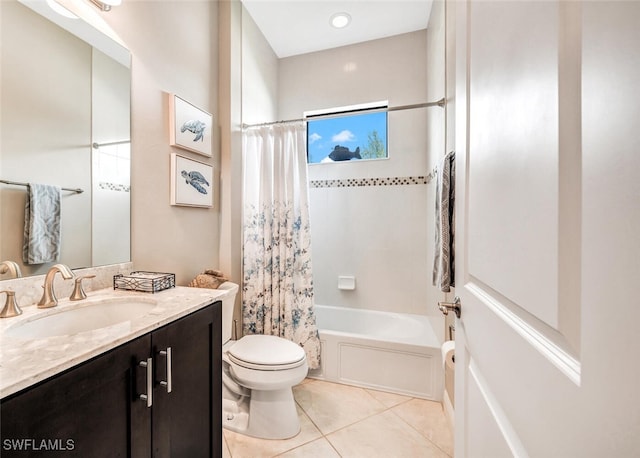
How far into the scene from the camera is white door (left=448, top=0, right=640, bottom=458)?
0.25 metres

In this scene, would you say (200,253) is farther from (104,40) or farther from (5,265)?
(104,40)

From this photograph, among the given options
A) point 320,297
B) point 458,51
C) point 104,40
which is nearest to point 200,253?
point 104,40

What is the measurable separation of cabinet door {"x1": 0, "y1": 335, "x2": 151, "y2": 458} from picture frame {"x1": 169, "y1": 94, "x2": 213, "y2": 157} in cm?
122

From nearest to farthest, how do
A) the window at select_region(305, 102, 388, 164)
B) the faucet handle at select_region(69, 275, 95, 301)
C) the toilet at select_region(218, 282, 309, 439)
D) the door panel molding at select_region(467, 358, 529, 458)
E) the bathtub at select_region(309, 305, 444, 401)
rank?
1. the door panel molding at select_region(467, 358, 529, 458)
2. the faucet handle at select_region(69, 275, 95, 301)
3. the toilet at select_region(218, 282, 309, 439)
4. the bathtub at select_region(309, 305, 444, 401)
5. the window at select_region(305, 102, 388, 164)

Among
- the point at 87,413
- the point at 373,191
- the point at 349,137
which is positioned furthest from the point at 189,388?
the point at 349,137

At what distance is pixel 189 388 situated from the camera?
966 mm

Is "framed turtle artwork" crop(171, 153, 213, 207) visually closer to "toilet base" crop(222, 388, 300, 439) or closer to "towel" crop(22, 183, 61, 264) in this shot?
"towel" crop(22, 183, 61, 264)

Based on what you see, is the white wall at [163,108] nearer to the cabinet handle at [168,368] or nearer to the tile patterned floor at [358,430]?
the cabinet handle at [168,368]

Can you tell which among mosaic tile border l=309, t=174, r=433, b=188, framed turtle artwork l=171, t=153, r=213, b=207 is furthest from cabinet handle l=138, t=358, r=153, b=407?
mosaic tile border l=309, t=174, r=433, b=188

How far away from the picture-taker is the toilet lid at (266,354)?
1.51 m

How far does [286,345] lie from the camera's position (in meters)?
1.71

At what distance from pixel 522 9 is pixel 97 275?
1.59 metres

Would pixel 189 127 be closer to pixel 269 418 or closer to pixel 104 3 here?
pixel 104 3

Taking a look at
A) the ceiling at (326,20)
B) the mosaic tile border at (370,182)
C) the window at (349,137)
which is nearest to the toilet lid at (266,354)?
the mosaic tile border at (370,182)
